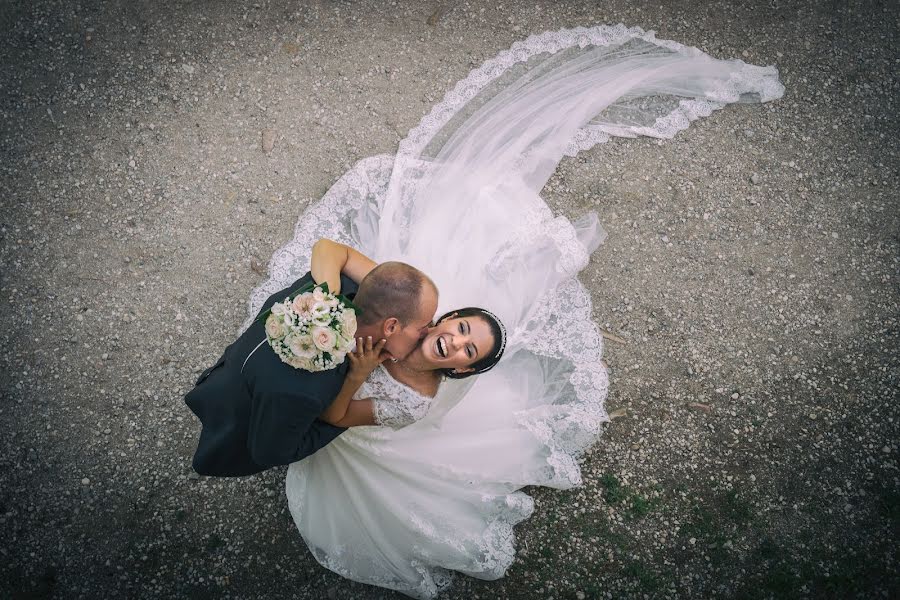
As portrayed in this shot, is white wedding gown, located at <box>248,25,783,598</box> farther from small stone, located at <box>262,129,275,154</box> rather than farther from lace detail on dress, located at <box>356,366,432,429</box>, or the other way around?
small stone, located at <box>262,129,275,154</box>

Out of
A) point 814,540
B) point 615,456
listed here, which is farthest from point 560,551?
point 814,540

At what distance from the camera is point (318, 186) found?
16.7 feet

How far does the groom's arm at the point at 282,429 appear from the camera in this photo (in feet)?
10.6

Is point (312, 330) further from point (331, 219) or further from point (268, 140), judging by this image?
point (268, 140)

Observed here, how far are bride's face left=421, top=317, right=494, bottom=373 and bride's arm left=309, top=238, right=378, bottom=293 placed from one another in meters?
0.68

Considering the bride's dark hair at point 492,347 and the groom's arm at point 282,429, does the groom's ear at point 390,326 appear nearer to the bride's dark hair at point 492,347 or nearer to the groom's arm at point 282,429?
the bride's dark hair at point 492,347

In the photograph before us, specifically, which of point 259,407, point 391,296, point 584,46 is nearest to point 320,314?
point 391,296

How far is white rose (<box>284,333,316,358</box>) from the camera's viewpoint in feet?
9.56

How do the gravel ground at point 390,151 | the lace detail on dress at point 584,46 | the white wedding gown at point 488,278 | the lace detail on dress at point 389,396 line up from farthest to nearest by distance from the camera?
the lace detail on dress at point 584,46
the gravel ground at point 390,151
the white wedding gown at point 488,278
the lace detail on dress at point 389,396

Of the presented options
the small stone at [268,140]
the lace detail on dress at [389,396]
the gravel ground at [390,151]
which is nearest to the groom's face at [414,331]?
the lace detail on dress at [389,396]

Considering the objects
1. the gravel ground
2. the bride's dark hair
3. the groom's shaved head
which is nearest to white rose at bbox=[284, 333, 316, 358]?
the groom's shaved head

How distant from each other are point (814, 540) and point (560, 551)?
1817 mm

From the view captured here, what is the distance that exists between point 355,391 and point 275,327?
0.68 m

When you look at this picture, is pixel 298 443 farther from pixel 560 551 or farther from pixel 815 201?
pixel 815 201
